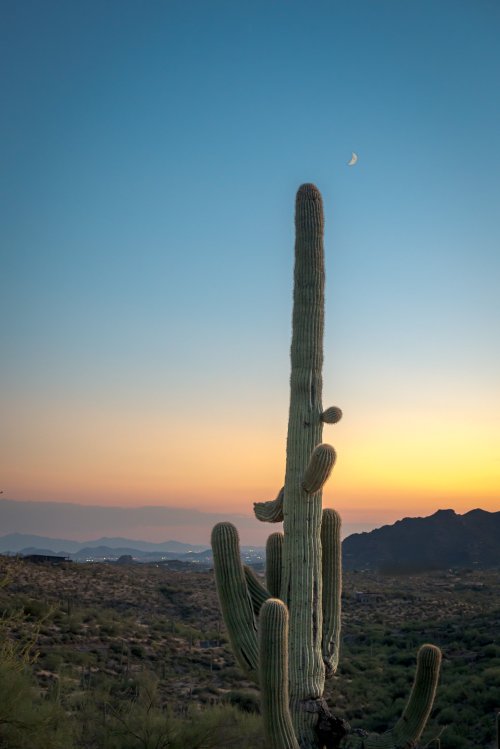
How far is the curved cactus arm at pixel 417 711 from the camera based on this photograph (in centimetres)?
1124

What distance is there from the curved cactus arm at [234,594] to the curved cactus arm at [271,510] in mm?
829

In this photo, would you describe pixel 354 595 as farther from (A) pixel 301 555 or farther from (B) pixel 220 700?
(A) pixel 301 555

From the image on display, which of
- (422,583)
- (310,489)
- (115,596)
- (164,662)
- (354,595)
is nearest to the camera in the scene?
(310,489)

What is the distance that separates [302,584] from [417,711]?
10.0 feet

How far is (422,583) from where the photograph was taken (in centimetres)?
5419

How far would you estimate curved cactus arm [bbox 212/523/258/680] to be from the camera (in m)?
10.3

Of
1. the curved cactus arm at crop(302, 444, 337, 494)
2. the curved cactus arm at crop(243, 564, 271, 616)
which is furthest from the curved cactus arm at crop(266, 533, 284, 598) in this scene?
the curved cactus arm at crop(302, 444, 337, 494)

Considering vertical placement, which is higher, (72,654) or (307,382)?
(307,382)

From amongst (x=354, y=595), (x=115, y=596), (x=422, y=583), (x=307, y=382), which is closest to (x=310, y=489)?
(x=307, y=382)

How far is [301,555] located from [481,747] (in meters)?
10.3

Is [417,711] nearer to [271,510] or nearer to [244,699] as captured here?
[271,510]

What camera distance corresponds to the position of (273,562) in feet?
38.4

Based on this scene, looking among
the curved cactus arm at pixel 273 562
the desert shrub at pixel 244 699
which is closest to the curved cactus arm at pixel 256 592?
the curved cactus arm at pixel 273 562

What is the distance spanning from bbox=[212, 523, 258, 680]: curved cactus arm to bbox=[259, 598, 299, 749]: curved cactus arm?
1.07 meters
